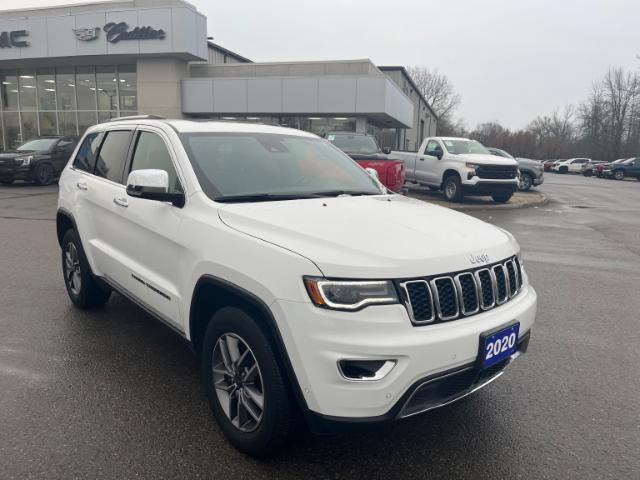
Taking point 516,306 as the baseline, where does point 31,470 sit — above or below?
below

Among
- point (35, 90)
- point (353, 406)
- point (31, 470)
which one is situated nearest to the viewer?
point (353, 406)

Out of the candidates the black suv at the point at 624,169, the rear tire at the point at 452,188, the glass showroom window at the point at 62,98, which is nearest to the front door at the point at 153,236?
the rear tire at the point at 452,188

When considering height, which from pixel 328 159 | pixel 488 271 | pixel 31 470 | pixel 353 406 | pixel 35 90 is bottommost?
pixel 31 470

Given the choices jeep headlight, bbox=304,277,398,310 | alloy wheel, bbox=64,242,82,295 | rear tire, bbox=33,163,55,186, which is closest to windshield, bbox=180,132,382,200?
jeep headlight, bbox=304,277,398,310

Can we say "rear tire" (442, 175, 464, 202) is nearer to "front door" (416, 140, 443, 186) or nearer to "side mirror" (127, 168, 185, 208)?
"front door" (416, 140, 443, 186)

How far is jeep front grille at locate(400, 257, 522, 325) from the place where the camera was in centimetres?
230

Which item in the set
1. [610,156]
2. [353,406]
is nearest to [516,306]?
[353,406]

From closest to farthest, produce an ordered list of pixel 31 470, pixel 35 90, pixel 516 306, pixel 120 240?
pixel 31 470
pixel 516 306
pixel 120 240
pixel 35 90

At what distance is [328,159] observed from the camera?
4.05 metres

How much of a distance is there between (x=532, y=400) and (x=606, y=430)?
463 mm

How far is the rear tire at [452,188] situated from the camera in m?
14.3

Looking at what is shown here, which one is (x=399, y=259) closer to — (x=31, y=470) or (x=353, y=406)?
(x=353, y=406)

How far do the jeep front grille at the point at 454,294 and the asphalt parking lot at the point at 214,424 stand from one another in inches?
34.8

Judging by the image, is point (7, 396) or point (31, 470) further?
point (7, 396)
